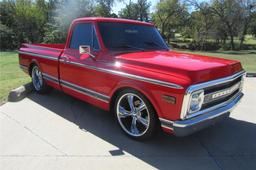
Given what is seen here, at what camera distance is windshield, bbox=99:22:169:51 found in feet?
15.9

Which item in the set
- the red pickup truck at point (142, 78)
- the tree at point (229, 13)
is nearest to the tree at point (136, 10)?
the tree at point (229, 13)

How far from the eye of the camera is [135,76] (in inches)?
157

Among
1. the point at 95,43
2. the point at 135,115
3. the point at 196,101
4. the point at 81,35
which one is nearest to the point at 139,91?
the point at 135,115

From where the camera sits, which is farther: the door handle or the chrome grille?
the door handle

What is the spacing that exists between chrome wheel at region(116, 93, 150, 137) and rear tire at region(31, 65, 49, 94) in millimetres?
2987

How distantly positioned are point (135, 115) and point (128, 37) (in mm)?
1560

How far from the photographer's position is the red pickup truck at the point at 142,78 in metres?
3.55

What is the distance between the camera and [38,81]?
7043 mm

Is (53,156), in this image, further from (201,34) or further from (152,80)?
(201,34)

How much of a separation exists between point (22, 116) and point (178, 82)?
3372 mm

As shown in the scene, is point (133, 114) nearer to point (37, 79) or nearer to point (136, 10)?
point (37, 79)

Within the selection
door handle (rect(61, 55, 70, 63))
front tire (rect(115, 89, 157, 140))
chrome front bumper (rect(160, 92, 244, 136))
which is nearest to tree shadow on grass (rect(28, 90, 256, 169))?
front tire (rect(115, 89, 157, 140))

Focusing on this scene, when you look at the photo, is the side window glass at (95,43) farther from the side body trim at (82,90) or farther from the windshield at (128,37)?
the side body trim at (82,90)

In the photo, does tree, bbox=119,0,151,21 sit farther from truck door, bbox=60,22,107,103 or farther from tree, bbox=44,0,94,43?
truck door, bbox=60,22,107,103
